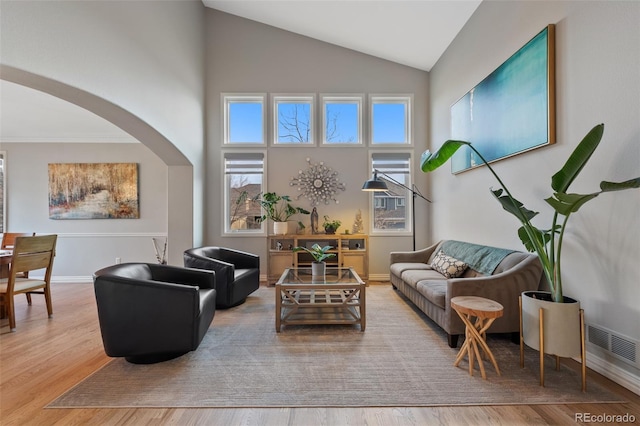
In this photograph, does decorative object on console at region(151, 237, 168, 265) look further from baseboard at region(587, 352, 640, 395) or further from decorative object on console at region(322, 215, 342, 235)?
baseboard at region(587, 352, 640, 395)

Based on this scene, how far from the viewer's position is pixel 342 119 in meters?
5.30

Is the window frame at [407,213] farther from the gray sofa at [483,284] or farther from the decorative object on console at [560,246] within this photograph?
the decorative object on console at [560,246]

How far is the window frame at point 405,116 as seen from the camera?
5.24 metres

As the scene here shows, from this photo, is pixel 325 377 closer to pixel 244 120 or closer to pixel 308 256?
pixel 308 256

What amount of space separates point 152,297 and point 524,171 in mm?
3662

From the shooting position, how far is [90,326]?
3064mm

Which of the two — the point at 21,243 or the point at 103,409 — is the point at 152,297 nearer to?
the point at 103,409

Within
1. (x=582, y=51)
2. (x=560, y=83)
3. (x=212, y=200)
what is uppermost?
(x=582, y=51)

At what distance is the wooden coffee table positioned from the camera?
9.44 ft

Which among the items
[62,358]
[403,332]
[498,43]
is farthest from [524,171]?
[62,358]

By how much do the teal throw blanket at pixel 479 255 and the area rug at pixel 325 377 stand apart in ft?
2.34

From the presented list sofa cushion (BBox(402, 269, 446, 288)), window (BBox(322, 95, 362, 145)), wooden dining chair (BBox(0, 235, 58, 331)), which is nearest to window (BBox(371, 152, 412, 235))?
window (BBox(322, 95, 362, 145))

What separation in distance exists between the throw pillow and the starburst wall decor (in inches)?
84.7

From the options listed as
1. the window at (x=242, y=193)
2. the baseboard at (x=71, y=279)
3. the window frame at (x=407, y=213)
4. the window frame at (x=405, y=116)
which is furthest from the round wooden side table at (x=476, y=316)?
the baseboard at (x=71, y=279)
